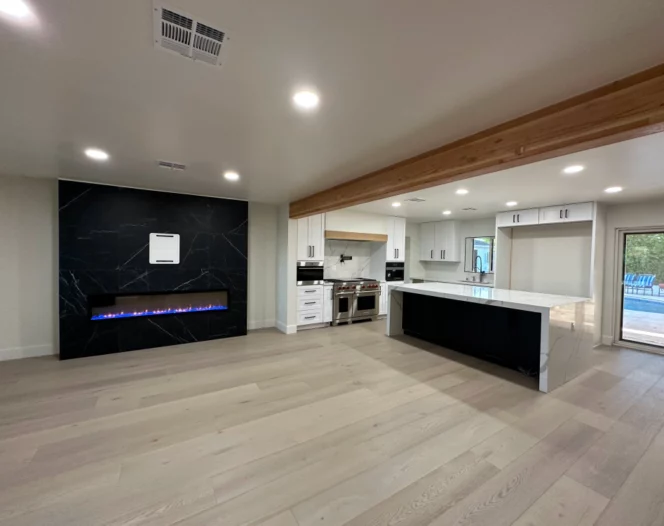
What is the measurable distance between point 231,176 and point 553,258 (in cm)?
595

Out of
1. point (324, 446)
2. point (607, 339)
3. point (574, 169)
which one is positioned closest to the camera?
point (324, 446)

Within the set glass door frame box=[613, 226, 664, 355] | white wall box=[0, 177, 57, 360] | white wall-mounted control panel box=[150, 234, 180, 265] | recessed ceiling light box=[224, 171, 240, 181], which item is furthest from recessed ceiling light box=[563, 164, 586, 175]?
white wall box=[0, 177, 57, 360]

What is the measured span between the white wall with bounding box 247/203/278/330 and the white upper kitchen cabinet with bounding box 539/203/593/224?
5.01 metres

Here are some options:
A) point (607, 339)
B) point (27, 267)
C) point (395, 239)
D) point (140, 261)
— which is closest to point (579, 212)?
point (607, 339)

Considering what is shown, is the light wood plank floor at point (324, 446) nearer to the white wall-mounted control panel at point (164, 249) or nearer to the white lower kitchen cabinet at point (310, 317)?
→ the white wall-mounted control panel at point (164, 249)

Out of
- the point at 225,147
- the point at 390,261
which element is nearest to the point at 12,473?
the point at 225,147

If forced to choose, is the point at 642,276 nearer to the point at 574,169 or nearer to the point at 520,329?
the point at 520,329

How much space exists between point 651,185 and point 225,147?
5092mm

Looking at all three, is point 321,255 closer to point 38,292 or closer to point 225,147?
point 225,147

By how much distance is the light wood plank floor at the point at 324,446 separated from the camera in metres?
1.69

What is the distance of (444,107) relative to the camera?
6.23ft

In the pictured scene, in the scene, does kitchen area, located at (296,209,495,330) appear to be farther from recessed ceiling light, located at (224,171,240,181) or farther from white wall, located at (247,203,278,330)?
recessed ceiling light, located at (224,171,240,181)

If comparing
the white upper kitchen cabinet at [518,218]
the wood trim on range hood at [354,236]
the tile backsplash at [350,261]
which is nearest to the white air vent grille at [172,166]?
the wood trim on range hood at [354,236]

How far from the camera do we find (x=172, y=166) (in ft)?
10.8
